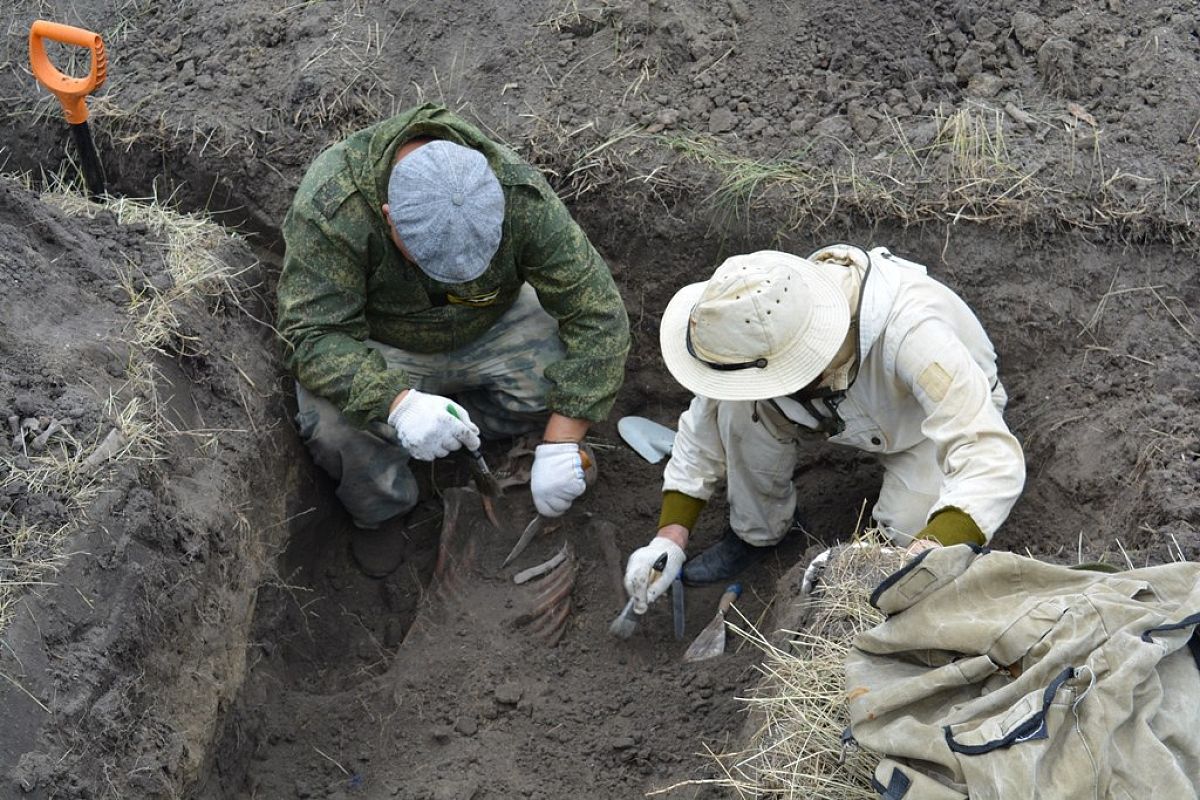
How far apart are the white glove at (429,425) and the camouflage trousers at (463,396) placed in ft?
1.09

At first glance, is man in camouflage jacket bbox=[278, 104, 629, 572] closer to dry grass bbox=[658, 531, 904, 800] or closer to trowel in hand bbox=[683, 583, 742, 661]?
trowel in hand bbox=[683, 583, 742, 661]

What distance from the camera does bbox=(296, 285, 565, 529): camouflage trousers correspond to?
408 cm

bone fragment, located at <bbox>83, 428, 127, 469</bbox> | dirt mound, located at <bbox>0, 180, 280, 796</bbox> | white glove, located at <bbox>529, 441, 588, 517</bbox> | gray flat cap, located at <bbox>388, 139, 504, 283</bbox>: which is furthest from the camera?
white glove, located at <bbox>529, 441, 588, 517</bbox>

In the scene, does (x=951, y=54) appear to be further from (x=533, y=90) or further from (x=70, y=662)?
(x=70, y=662)

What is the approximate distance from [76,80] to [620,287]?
2040 millimetres

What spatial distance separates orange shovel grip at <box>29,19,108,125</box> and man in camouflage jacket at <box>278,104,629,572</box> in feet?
2.77

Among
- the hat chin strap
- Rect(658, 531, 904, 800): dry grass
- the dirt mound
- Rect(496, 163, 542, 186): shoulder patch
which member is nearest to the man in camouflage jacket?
Rect(496, 163, 542, 186): shoulder patch

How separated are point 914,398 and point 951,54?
6.25ft

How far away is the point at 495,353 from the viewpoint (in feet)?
14.0

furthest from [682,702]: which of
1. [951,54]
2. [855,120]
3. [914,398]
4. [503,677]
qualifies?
[951,54]

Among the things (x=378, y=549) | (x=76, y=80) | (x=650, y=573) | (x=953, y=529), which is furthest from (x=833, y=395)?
(x=76, y=80)

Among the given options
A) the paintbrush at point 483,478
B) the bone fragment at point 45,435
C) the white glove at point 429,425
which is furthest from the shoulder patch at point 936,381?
the bone fragment at point 45,435

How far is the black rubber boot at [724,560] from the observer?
160 inches

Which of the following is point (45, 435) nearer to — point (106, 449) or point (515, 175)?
point (106, 449)
